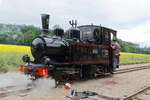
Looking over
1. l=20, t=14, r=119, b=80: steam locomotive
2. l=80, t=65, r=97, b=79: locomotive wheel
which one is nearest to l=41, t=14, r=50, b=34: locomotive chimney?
l=20, t=14, r=119, b=80: steam locomotive

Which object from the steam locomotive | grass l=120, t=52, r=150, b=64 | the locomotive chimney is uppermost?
the locomotive chimney

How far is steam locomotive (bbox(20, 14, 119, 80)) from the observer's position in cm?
633

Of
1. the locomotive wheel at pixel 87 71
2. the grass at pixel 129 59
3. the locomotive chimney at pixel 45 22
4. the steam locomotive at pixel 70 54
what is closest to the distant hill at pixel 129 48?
the grass at pixel 129 59

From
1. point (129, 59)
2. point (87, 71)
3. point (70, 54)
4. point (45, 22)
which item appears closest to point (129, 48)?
point (129, 59)

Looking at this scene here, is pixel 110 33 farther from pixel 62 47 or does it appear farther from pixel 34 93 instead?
pixel 34 93

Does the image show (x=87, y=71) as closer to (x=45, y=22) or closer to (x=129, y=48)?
(x=45, y=22)

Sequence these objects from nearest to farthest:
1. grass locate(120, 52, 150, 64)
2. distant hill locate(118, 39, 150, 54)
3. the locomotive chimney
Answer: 1. the locomotive chimney
2. grass locate(120, 52, 150, 64)
3. distant hill locate(118, 39, 150, 54)

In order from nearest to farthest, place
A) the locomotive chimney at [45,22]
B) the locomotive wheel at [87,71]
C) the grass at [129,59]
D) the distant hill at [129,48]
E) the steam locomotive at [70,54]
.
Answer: the steam locomotive at [70,54]
the locomotive chimney at [45,22]
the locomotive wheel at [87,71]
the grass at [129,59]
the distant hill at [129,48]

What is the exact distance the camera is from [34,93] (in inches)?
211

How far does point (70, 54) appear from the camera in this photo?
23.1 ft

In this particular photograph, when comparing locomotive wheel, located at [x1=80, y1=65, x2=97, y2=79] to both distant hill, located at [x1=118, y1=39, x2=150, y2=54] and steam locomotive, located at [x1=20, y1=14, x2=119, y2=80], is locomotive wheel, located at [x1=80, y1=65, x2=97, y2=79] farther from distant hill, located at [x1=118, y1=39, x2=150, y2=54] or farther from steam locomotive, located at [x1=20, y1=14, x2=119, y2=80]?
distant hill, located at [x1=118, y1=39, x2=150, y2=54]

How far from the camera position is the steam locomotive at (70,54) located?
20.8ft

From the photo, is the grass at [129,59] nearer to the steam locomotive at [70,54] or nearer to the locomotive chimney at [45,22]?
the steam locomotive at [70,54]

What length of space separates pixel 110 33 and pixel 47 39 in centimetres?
483
